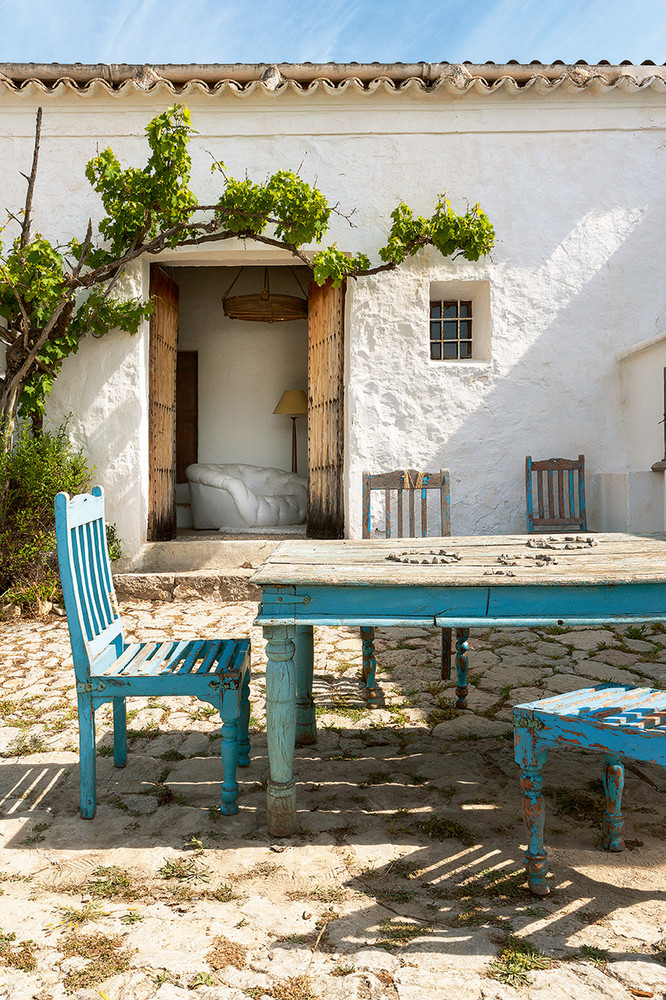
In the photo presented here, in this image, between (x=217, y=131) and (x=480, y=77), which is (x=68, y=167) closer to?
(x=217, y=131)

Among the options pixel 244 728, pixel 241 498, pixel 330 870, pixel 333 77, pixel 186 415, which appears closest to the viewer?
pixel 330 870

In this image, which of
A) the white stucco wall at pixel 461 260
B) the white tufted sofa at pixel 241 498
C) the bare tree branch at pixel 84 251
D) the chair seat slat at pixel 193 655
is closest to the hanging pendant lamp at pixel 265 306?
the white stucco wall at pixel 461 260

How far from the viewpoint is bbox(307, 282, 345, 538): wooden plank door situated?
6.38m

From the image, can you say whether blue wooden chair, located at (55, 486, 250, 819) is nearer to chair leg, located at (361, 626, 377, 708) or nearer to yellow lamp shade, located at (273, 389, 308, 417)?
chair leg, located at (361, 626, 377, 708)

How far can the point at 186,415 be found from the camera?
9.09 meters

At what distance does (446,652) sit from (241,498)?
4377 mm

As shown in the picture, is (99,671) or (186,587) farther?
(186,587)

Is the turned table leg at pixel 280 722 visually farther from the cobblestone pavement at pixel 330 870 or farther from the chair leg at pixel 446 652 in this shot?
the chair leg at pixel 446 652

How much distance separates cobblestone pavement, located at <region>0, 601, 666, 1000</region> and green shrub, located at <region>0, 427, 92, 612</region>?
1.98 meters

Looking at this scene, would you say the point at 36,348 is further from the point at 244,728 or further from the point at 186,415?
the point at 244,728

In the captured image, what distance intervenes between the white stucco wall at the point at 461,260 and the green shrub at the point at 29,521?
72cm

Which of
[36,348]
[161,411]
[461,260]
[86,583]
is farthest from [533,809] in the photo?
[161,411]

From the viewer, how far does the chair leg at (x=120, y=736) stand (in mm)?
2820

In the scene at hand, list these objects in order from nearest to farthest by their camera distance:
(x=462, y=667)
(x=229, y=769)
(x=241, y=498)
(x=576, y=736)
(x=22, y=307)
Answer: (x=576, y=736) → (x=229, y=769) → (x=462, y=667) → (x=22, y=307) → (x=241, y=498)
